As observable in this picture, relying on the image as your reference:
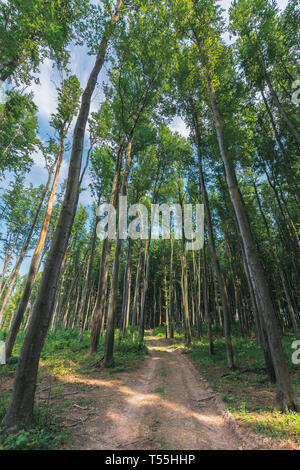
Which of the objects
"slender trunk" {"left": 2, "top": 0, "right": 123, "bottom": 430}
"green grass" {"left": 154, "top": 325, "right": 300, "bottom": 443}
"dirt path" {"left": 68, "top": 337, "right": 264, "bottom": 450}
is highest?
"slender trunk" {"left": 2, "top": 0, "right": 123, "bottom": 430}

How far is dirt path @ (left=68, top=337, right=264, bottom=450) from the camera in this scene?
3.24 m

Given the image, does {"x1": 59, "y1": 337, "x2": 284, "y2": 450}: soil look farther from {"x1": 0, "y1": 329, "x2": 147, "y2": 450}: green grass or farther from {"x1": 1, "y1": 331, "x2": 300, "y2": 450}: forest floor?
{"x1": 0, "y1": 329, "x2": 147, "y2": 450}: green grass

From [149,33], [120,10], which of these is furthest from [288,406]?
[149,33]

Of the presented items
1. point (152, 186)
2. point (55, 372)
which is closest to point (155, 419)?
point (55, 372)

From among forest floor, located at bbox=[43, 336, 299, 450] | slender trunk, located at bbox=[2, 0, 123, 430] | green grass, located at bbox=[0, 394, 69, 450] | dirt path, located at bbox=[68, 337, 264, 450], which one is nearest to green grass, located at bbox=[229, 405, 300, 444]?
forest floor, located at bbox=[43, 336, 299, 450]

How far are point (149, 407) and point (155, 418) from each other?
0.70m

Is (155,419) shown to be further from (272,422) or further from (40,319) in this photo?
(40,319)

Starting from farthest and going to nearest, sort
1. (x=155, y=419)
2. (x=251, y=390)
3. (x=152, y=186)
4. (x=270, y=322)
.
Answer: (x=152, y=186), (x=251, y=390), (x=270, y=322), (x=155, y=419)

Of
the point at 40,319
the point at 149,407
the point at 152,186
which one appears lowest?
the point at 149,407

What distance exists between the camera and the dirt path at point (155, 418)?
10.6ft

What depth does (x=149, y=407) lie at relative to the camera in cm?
480

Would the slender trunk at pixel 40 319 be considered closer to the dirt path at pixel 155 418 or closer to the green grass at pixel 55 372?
the green grass at pixel 55 372

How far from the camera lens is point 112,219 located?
11422 mm
